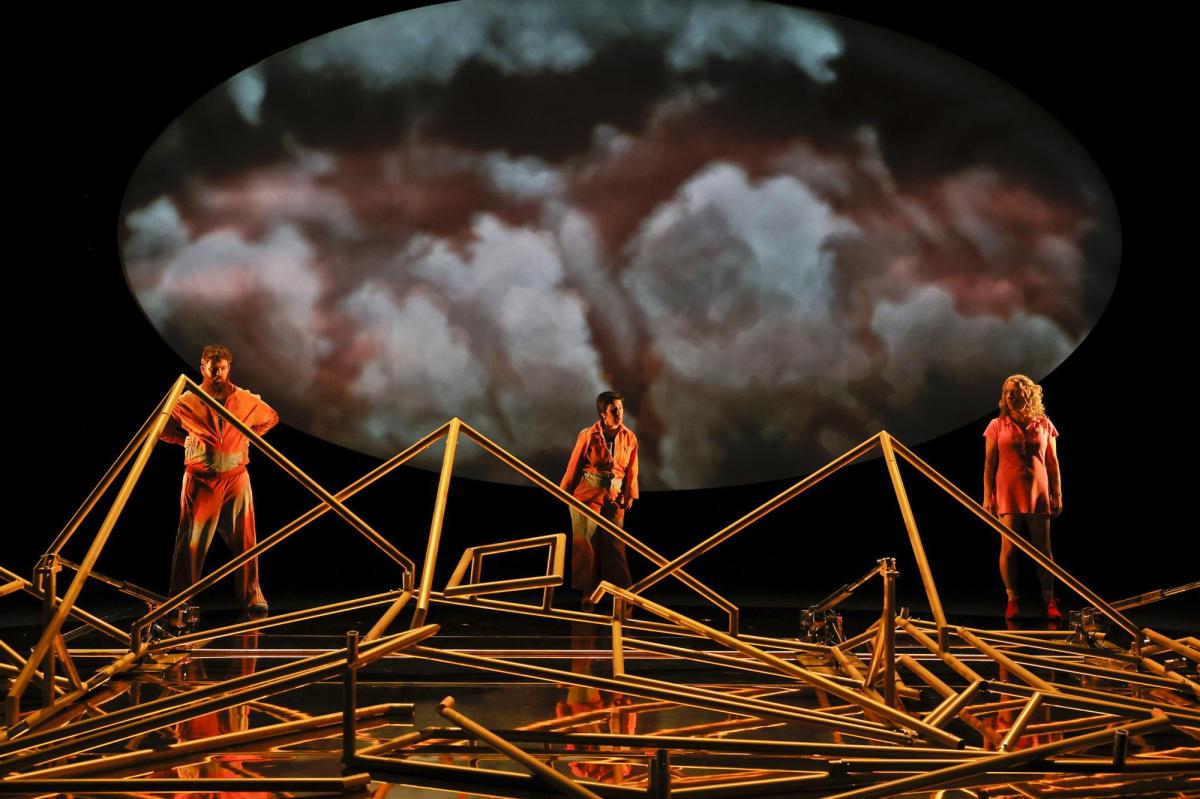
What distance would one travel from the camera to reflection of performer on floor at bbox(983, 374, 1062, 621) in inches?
226

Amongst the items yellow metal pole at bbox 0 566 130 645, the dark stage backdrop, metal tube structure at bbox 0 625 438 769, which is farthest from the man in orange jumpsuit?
metal tube structure at bbox 0 625 438 769

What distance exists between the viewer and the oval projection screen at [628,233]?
730cm

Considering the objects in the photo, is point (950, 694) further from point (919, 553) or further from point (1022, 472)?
point (1022, 472)

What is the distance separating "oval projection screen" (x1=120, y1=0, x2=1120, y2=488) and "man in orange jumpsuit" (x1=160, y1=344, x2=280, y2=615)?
6.71 feet

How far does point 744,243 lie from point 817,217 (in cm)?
51

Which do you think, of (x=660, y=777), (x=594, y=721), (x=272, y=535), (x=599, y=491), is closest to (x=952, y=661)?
(x=594, y=721)

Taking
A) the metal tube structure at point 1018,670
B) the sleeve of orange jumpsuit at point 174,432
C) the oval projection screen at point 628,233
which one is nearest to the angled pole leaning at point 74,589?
the metal tube structure at point 1018,670

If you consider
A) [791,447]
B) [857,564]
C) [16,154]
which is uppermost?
[16,154]

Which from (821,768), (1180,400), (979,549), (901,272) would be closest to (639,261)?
(901,272)

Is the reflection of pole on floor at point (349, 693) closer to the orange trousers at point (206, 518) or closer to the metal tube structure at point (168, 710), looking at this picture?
the metal tube structure at point (168, 710)

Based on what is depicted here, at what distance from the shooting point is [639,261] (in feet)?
26.0

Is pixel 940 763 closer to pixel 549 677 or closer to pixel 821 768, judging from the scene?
pixel 821 768

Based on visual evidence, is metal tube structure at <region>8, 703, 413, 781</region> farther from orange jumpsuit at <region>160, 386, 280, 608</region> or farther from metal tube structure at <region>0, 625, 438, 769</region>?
orange jumpsuit at <region>160, 386, 280, 608</region>

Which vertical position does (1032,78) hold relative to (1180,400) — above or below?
above
